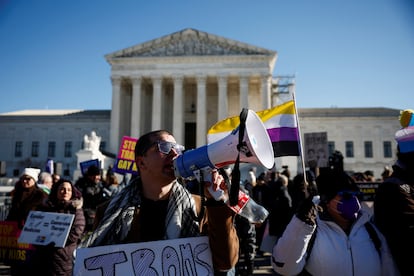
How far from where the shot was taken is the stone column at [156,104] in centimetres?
4197

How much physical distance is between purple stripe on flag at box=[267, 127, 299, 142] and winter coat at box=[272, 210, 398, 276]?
1974 mm

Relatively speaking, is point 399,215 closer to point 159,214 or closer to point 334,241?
point 334,241

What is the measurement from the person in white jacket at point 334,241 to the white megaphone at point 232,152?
0.85 m

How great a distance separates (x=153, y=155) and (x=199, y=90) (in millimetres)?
40353

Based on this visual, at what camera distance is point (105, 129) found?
47719 millimetres

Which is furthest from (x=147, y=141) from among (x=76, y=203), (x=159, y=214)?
(x=76, y=203)

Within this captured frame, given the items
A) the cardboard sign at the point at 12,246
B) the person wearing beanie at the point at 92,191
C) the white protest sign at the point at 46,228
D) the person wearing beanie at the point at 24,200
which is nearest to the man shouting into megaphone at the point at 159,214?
the white protest sign at the point at 46,228

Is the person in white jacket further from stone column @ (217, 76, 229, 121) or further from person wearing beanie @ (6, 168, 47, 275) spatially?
stone column @ (217, 76, 229, 121)

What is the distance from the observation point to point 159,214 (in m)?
2.49

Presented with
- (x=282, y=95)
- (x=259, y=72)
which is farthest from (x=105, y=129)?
(x=282, y=95)

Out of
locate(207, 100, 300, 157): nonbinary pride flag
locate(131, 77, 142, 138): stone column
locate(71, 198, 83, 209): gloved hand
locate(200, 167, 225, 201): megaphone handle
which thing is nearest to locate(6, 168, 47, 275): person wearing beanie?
locate(71, 198, 83, 209): gloved hand

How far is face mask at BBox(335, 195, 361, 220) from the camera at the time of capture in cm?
291

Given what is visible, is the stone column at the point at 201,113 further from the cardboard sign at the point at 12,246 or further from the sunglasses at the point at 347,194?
the sunglasses at the point at 347,194

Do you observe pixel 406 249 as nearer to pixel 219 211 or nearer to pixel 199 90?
pixel 219 211
